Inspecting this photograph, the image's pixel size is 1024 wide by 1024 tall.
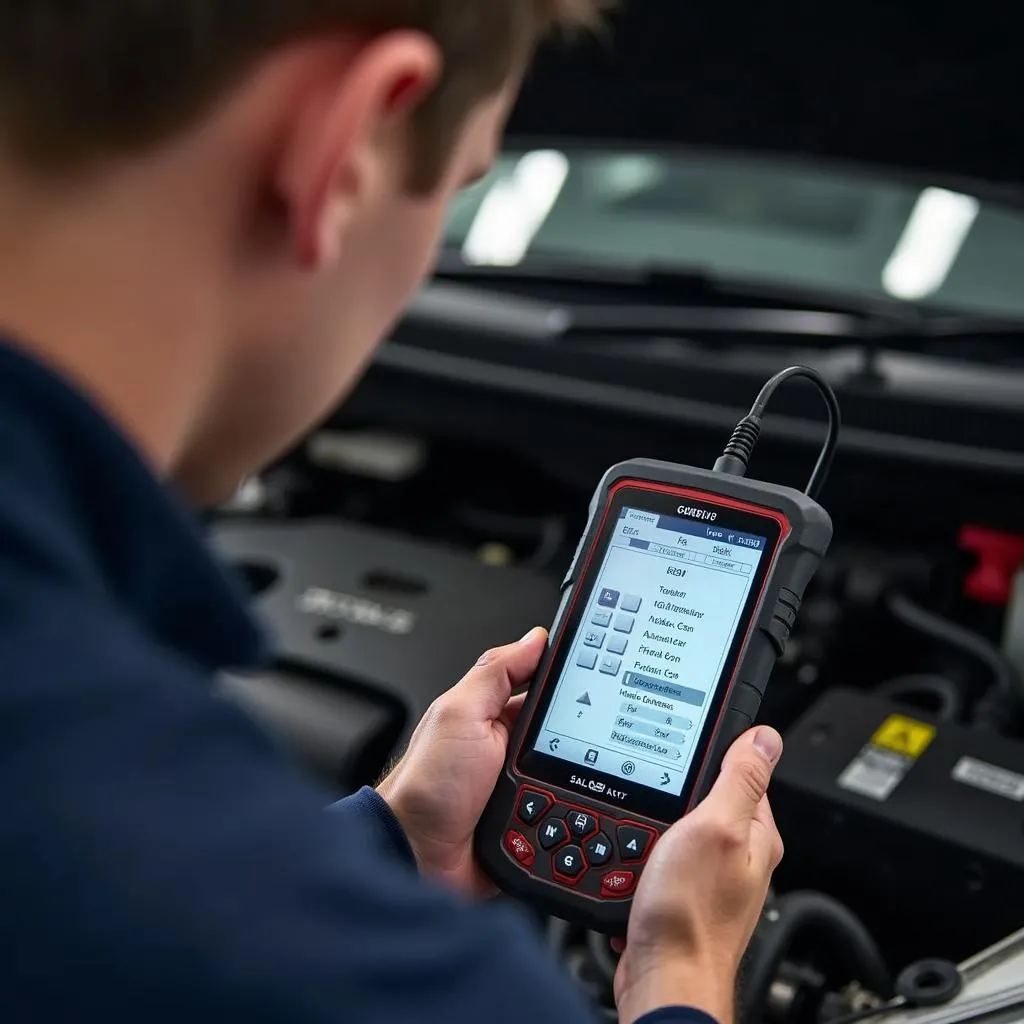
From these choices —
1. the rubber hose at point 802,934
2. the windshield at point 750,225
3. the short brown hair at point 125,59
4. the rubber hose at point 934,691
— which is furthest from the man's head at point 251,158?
the windshield at point 750,225

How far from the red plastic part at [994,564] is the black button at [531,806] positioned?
0.52 metres

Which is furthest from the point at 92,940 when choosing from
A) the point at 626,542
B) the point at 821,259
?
the point at 821,259

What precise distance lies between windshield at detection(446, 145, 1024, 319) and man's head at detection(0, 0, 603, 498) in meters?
0.95

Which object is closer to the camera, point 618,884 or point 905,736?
point 618,884

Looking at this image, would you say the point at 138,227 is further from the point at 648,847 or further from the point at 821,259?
the point at 821,259

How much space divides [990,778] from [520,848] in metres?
0.36

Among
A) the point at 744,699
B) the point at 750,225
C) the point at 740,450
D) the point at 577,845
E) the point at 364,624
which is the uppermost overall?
the point at 750,225

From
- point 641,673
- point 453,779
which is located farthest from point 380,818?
point 641,673

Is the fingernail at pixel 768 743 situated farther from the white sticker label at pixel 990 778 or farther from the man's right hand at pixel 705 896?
the white sticker label at pixel 990 778

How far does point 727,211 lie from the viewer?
5.18ft

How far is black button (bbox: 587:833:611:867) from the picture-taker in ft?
2.45

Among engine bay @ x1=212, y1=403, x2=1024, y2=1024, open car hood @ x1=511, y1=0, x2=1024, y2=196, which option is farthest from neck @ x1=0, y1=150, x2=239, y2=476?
open car hood @ x1=511, y1=0, x2=1024, y2=196

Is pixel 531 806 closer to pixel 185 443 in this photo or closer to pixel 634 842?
pixel 634 842

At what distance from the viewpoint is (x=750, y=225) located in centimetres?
156
